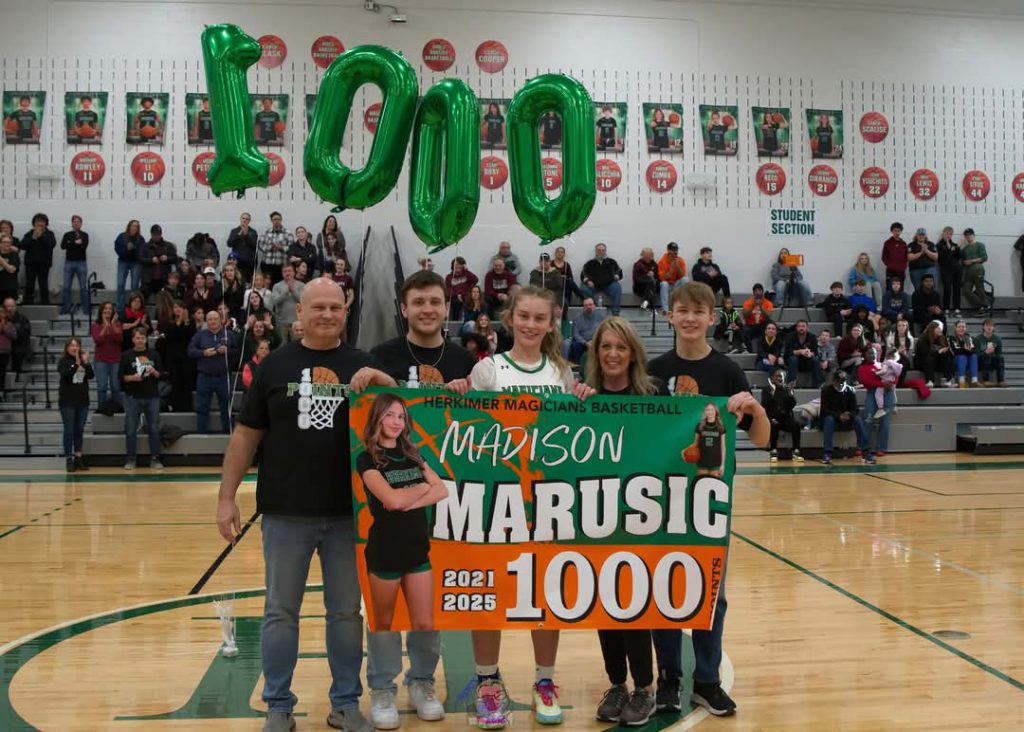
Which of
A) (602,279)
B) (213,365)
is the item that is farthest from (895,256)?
(213,365)

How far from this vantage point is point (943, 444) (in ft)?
45.9

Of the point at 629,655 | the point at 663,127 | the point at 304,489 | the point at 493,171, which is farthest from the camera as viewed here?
the point at 663,127

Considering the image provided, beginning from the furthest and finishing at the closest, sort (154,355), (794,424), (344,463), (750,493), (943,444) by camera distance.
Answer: (943,444) < (794,424) < (154,355) < (750,493) < (344,463)

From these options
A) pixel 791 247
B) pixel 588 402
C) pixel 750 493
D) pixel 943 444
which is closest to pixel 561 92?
pixel 588 402

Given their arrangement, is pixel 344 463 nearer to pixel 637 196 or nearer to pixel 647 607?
pixel 647 607

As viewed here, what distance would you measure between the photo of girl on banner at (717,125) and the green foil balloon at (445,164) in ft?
45.9

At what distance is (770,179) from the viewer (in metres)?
18.7

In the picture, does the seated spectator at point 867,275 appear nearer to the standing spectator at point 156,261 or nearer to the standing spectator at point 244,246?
the standing spectator at point 244,246

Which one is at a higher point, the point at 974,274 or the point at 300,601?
the point at 974,274

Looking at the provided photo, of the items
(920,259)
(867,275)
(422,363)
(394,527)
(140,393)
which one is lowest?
(394,527)

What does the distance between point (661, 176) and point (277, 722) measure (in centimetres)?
1616

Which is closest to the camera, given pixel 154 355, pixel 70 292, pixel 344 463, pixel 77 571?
pixel 344 463

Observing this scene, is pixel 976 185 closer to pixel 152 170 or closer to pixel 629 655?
pixel 152 170

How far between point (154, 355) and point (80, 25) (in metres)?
8.49
